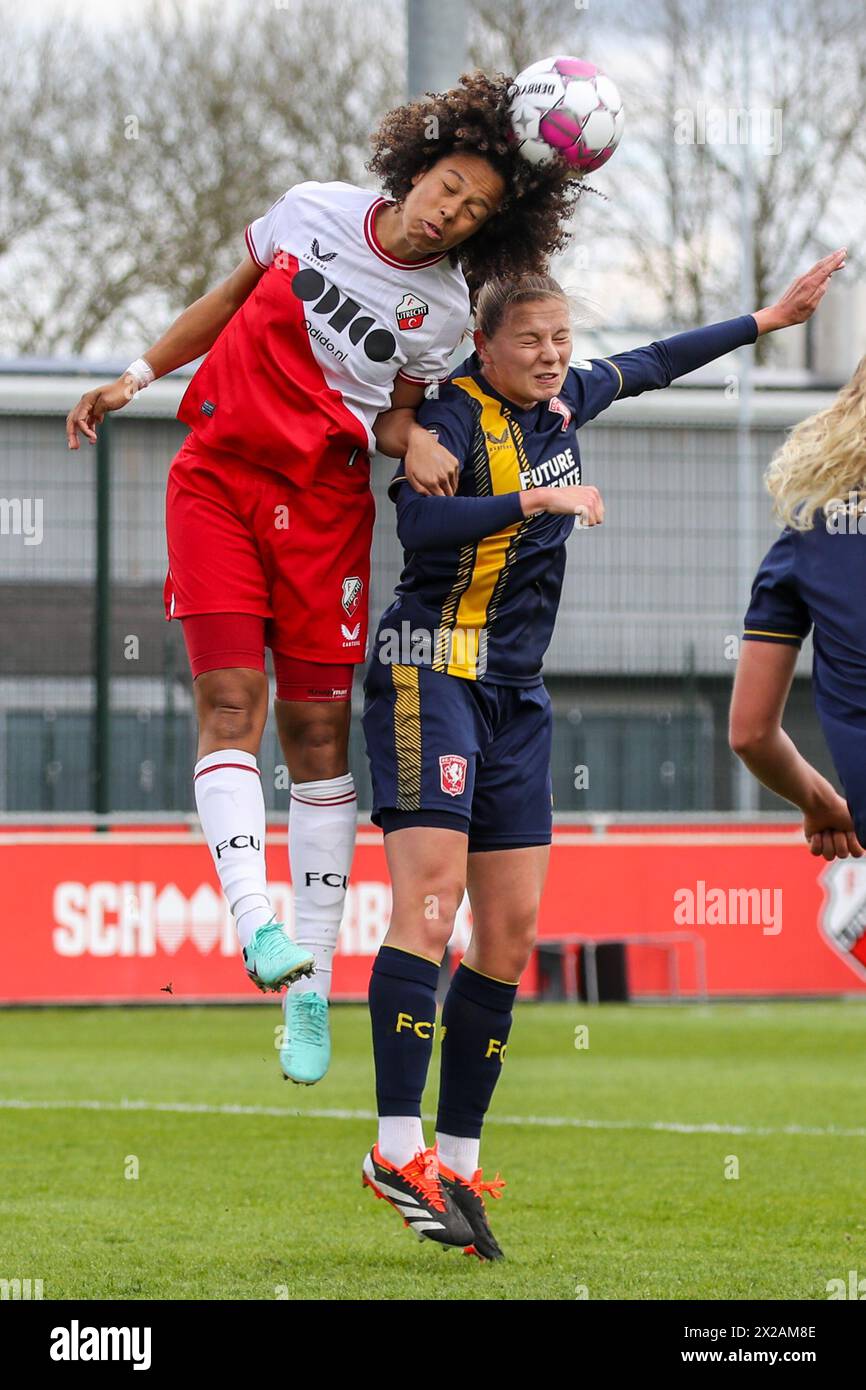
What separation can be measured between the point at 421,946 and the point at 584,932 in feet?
30.3

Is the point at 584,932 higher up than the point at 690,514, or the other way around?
the point at 690,514

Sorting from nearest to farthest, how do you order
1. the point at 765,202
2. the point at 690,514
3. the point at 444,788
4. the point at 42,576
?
the point at 444,788
the point at 42,576
the point at 690,514
the point at 765,202

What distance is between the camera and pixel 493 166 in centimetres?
482

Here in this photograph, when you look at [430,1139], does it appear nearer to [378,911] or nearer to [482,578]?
[482,578]

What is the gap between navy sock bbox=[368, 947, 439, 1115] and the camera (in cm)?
481

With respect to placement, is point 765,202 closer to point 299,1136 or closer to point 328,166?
point 328,166

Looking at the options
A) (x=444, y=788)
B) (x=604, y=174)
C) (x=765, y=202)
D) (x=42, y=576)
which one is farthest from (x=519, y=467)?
(x=765, y=202)

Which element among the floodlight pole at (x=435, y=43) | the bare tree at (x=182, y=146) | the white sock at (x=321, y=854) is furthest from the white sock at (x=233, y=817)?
the bare tree at (x=182, y=146)

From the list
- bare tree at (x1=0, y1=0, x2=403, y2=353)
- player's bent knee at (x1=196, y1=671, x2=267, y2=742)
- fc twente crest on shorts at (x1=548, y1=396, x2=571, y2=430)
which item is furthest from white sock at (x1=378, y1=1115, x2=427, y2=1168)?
bare tree at (x1=0, y1=0, x2=403, y2=353)

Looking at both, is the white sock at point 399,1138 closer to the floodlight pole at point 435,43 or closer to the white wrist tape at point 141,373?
the white wrist tape at point 141,373

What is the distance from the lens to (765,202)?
26578mm

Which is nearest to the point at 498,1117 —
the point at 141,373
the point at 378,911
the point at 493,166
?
the point at 141,373

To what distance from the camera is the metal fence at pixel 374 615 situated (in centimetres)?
1368

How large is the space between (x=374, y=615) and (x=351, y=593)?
9523mm
